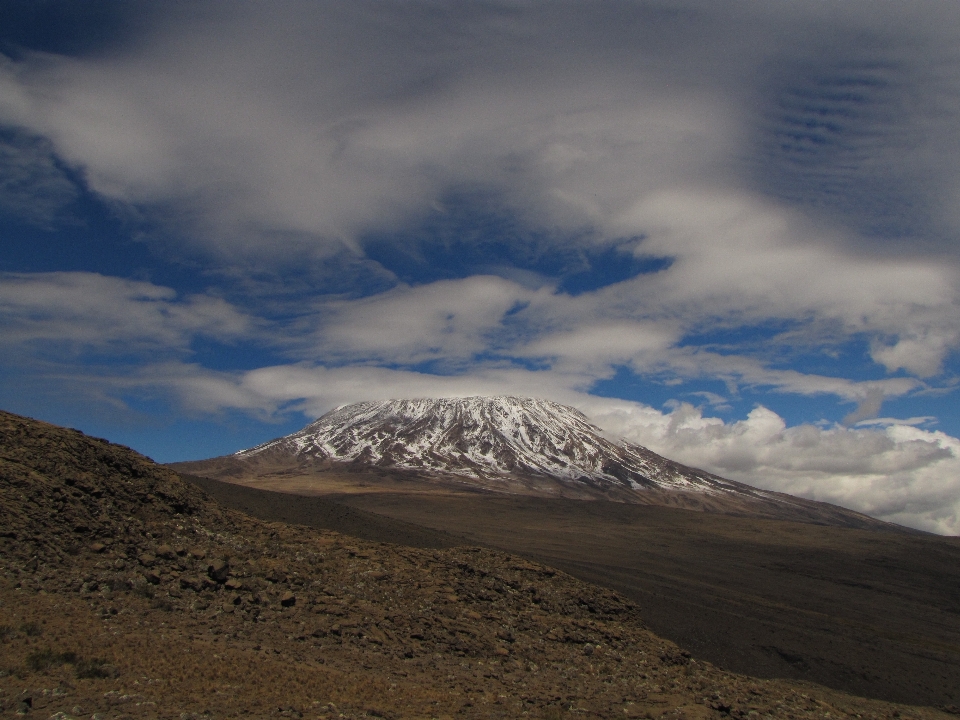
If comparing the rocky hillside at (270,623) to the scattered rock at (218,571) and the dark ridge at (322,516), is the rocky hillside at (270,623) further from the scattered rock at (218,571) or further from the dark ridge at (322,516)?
the dark ridge at (322,516)

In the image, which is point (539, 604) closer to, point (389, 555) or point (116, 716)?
point (389, 555)

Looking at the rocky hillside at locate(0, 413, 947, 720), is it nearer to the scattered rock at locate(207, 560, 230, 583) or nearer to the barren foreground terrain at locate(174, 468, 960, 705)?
the scattered rock at locate(207, 560, 230, 583)

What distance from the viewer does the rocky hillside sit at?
11578 mm

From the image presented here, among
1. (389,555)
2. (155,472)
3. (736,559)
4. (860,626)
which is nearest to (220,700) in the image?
(389,555)

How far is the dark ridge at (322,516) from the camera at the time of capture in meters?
43.1

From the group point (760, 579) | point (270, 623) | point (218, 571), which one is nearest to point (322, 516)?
point (218, 571)

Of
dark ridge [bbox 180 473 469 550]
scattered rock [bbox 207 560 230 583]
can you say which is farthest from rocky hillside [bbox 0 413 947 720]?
dark ridge [bbox 180 473 469 550]

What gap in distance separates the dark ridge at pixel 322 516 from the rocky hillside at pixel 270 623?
22.3 metres

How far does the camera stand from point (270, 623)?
50.8 feet

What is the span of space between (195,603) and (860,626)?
45.2m

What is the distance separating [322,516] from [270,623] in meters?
30.3

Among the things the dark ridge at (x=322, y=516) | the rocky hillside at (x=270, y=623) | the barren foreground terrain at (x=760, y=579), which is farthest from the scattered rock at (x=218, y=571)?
the dark ridge at (x=322, y=516)

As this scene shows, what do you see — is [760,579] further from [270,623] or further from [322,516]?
[270,623]

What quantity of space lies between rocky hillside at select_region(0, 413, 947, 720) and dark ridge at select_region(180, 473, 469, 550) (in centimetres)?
2226
